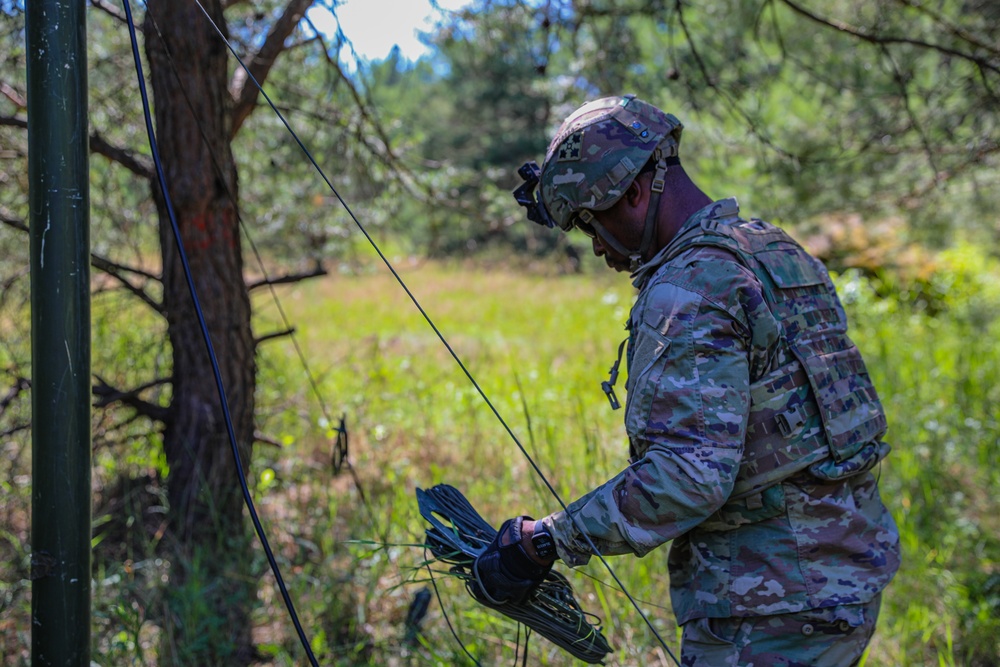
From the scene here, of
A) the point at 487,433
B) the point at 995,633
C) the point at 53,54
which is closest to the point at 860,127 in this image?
the point at 487,433

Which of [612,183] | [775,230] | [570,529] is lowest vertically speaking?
[570,529]

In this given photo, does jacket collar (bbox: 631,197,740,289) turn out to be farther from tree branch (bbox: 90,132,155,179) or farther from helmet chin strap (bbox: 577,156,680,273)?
tree branch (bbox: 90,132,155,179)

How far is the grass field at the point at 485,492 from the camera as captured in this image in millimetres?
3133

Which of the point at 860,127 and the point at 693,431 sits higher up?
the point at 860,127

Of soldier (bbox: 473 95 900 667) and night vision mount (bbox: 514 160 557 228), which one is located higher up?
night vision mount (bbox: 514 160 557 228)

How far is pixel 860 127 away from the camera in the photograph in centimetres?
691

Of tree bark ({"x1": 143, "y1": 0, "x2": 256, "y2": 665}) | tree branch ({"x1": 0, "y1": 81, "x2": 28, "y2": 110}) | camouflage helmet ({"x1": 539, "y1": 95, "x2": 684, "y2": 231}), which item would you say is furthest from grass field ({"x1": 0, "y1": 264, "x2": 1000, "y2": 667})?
tree branch ({"x1": 0, "y1": 81, "x2": 28, "y2": 110})

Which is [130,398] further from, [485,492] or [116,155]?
[485,492]

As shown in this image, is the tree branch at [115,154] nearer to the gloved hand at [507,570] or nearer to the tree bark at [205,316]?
the tree bark at [205,316]

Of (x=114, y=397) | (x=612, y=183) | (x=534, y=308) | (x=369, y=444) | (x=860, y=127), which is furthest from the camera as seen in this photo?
(x=534, y=308)

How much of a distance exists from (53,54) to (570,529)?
5.02 feet

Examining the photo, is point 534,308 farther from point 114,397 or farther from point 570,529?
point 570,529

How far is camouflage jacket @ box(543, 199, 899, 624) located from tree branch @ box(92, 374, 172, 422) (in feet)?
→ 8.70

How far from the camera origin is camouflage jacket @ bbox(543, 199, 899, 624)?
5.48 ft
